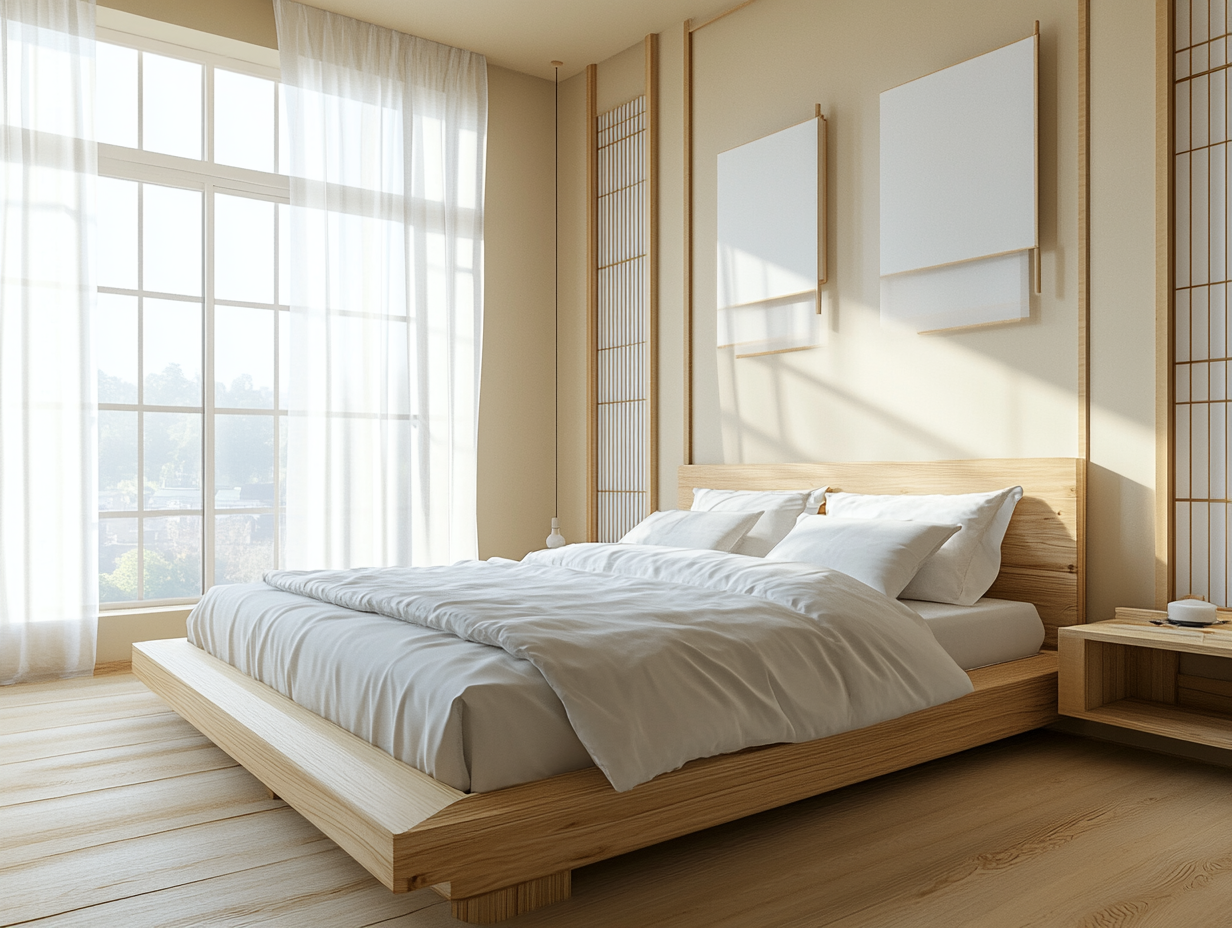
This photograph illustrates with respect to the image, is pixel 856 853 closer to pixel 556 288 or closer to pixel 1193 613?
pixel 1193 613

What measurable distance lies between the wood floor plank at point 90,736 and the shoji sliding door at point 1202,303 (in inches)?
130

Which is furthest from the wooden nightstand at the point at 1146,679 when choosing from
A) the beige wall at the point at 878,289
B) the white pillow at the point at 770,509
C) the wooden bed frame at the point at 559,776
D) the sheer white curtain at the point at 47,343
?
the sheer white curtain at the point at 47,343

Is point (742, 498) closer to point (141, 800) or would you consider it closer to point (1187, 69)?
point (1187, 69)

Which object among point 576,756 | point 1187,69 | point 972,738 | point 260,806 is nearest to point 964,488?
point 972,738

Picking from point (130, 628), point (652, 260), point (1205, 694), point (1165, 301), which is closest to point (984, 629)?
point (1205, 694)

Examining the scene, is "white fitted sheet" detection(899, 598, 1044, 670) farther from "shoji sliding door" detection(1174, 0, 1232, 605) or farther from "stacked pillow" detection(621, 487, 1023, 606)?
"shoji sliding door" detection(1174, 0, 1232, 605)

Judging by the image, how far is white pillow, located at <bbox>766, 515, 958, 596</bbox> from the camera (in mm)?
2898

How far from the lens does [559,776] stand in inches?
73.7

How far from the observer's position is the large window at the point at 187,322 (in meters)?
4.27

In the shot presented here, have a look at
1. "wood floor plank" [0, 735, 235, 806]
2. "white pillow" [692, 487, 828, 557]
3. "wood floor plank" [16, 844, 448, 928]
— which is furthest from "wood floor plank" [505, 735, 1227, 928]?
"wood floor plank" [0, 735, 235, 806]

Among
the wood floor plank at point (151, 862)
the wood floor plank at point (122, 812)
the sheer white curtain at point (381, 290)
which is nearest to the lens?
the wood floor plank at point (151, 862)

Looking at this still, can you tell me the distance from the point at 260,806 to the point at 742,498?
7.51 feet

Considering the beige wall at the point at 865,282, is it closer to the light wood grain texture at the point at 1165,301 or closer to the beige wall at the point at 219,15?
the light wood grain texture at the point at 1165,301

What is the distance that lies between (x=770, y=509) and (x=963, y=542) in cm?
89
